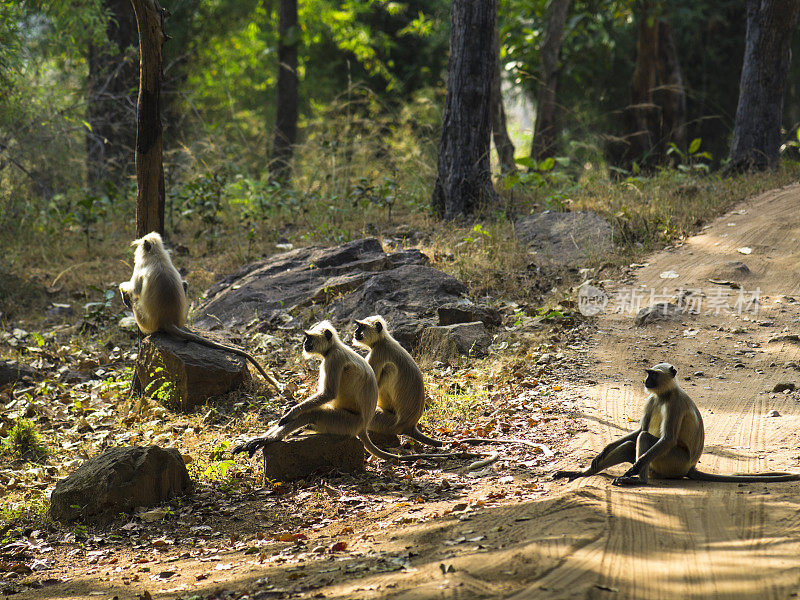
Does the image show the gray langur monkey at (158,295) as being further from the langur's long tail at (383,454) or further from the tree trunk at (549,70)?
the tree trunk at (549,70)

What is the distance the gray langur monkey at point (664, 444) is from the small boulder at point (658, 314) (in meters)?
3.38

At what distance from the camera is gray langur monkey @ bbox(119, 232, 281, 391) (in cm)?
703

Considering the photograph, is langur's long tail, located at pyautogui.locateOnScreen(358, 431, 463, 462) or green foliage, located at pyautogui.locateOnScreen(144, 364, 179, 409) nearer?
langur's long tail, located at pyautogui.locateOnScreen(358, 431, 463, 462)

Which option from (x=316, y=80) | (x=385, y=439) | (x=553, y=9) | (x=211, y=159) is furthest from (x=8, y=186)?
(x=316, y=80)

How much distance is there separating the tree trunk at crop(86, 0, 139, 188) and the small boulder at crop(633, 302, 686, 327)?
9.40m

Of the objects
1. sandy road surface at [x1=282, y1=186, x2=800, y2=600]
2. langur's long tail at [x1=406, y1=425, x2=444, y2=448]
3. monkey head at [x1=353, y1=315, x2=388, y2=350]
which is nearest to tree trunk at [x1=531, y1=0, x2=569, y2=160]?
sandy road surface at [x1=282, y1=186, x2=800, y2=600]

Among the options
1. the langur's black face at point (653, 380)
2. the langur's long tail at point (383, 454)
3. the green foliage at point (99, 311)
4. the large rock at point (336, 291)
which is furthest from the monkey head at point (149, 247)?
the langur's black face at point (653, 380)

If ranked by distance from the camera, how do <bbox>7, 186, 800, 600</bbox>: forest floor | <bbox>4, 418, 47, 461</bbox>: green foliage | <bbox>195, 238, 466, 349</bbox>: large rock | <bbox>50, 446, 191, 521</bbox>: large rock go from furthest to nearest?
<bbox>195, 238, 466, 349</bbox>: large rock
<bbox>4, 418, 47, 461</bbox>: green foliage
<bbox>50, 446, 191, 521</bbox>: large rock
<bbox>7, 186, 800, 600</bbox>: forest floor

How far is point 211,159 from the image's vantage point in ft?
43.9

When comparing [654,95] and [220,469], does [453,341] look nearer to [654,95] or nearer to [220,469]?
[220,469]

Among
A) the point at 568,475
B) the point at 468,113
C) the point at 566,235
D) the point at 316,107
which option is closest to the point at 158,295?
the point at 568,475

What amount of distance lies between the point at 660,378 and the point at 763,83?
385 inches

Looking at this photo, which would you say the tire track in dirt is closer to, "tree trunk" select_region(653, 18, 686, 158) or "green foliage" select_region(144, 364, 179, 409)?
"green foliage" select_region(144, 364, 179, 409)

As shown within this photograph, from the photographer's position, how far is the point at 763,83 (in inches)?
484
